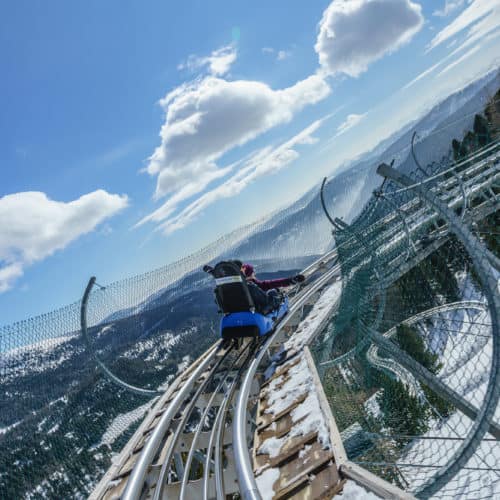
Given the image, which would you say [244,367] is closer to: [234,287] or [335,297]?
[234,287]

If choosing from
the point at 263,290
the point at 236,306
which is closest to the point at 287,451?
the point at 236,306

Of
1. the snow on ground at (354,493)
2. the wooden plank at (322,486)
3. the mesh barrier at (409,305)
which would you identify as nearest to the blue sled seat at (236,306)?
the mesh barrier at (409,305)

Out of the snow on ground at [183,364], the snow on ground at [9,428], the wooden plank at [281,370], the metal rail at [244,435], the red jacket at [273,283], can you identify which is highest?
the snow on ground at [9,428]

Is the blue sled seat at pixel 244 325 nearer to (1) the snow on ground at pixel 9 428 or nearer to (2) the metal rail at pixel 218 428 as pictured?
(2) the metal rail at pixel 218 428

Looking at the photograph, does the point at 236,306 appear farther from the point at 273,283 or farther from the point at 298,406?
the point at 298,406

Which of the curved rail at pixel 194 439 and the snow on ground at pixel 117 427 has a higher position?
the curved rail at pixel 194 439

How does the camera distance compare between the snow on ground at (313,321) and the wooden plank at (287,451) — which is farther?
the snow on ground at (313,321)
